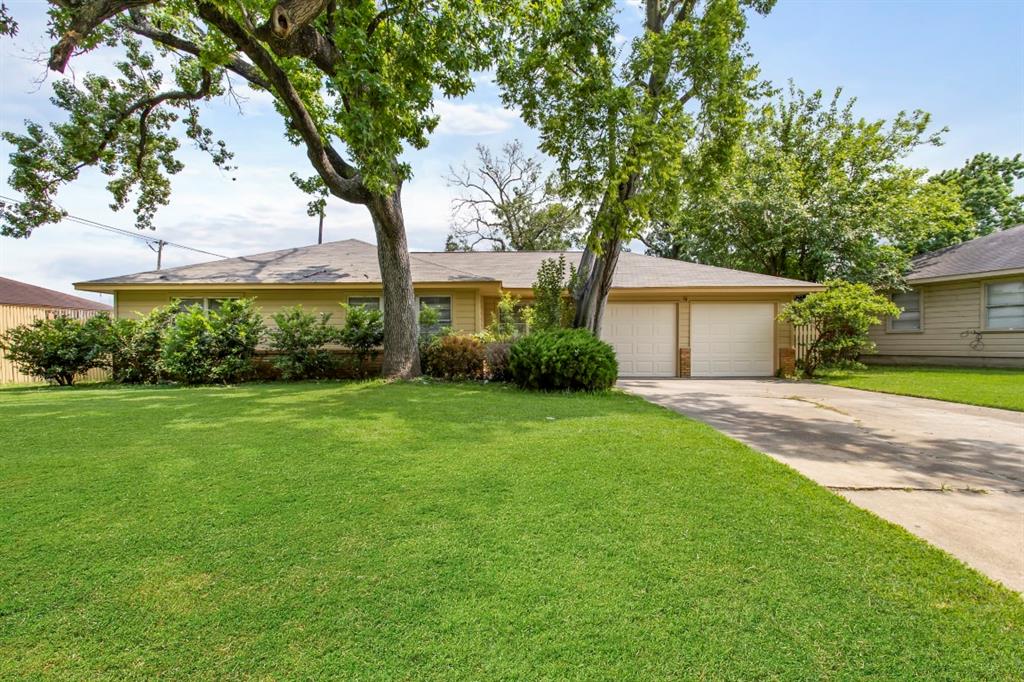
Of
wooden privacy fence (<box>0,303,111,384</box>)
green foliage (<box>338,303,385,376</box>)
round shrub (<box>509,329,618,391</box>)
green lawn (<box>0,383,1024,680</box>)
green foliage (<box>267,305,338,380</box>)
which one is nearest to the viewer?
green lawn (<box>0,383,1024,680</box>)

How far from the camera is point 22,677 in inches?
64.9

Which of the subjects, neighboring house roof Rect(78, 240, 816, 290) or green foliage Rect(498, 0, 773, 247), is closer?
green foliage Rect(498, 0, 773, 247)

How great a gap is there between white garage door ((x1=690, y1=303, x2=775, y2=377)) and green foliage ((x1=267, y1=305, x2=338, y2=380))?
31.6ft

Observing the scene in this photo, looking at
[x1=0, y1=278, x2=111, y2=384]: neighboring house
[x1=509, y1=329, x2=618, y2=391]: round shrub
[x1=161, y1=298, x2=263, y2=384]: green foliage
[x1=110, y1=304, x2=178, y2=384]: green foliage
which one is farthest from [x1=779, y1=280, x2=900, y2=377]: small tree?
[x1=0, y1=278, x2=111, y2=384]: neighboring house

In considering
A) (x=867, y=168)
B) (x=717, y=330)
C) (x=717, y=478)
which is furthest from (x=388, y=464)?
(x=867, y=168)

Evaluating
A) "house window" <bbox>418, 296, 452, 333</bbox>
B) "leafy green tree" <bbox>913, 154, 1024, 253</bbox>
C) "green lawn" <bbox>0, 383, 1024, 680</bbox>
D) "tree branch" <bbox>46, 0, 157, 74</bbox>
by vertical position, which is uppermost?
"leafy green tree" <bbox>913, 154, 1024, 253</bbox>

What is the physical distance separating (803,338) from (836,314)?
169 cm

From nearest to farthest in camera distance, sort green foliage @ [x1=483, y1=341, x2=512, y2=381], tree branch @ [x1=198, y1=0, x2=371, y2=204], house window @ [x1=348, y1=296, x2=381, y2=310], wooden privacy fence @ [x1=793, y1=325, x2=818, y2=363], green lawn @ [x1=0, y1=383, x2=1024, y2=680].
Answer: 1. green lawn @ [x1=0, y1=383, x2=1024, y2=680]
2. tree branch @ [x1=198, y1=0, x2=371, y2=204]
3. green foliage @ [x1=483, y1=341, x2=512, y2=381]
4. house window @ [x1=348, y1=296, x2=381, y2=310]
5. wooden privacy fence @ [x1=793, y1=325, x2=818, y2=363]

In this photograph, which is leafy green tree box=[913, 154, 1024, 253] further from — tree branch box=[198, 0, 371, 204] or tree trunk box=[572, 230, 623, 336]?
tree branch box=[198, 0, 371, 204]

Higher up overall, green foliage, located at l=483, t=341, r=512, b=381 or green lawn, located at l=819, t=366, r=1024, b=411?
green foliage, located at l=483, t=341, r=512, b=381

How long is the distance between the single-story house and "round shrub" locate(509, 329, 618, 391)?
10.3ft

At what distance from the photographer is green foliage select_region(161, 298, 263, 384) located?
973 cm

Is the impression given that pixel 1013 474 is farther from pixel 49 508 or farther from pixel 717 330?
pixel 717 330

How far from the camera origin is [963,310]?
14.0 metres
